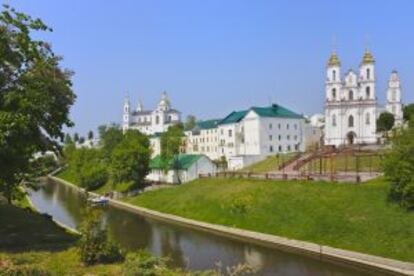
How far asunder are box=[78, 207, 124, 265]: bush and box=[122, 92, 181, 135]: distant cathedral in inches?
5462

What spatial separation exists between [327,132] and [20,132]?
7395 cm

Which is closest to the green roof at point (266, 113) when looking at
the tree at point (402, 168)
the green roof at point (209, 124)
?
Result: the green roof at point (209, 124)

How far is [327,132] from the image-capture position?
90.1 m

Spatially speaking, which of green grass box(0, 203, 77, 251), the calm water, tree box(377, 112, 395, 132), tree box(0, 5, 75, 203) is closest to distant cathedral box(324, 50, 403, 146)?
tree box(377, 112, 395, 132)

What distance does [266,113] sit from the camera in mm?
90062

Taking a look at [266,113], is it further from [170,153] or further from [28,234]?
[28,234]

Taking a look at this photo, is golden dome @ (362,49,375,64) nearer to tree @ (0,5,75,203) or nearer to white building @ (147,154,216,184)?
white building @ (147,154,216,184)

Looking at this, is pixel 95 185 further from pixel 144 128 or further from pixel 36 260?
pixel 144 128

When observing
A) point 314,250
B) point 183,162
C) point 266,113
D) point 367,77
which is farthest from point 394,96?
point 314,250

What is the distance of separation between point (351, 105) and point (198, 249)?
5794 centimetres

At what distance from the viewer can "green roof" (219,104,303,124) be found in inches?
3543

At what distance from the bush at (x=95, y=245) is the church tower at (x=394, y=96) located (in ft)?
298

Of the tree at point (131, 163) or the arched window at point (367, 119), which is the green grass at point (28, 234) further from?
the arched window at point (367, 119)

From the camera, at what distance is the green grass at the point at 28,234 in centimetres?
2356
